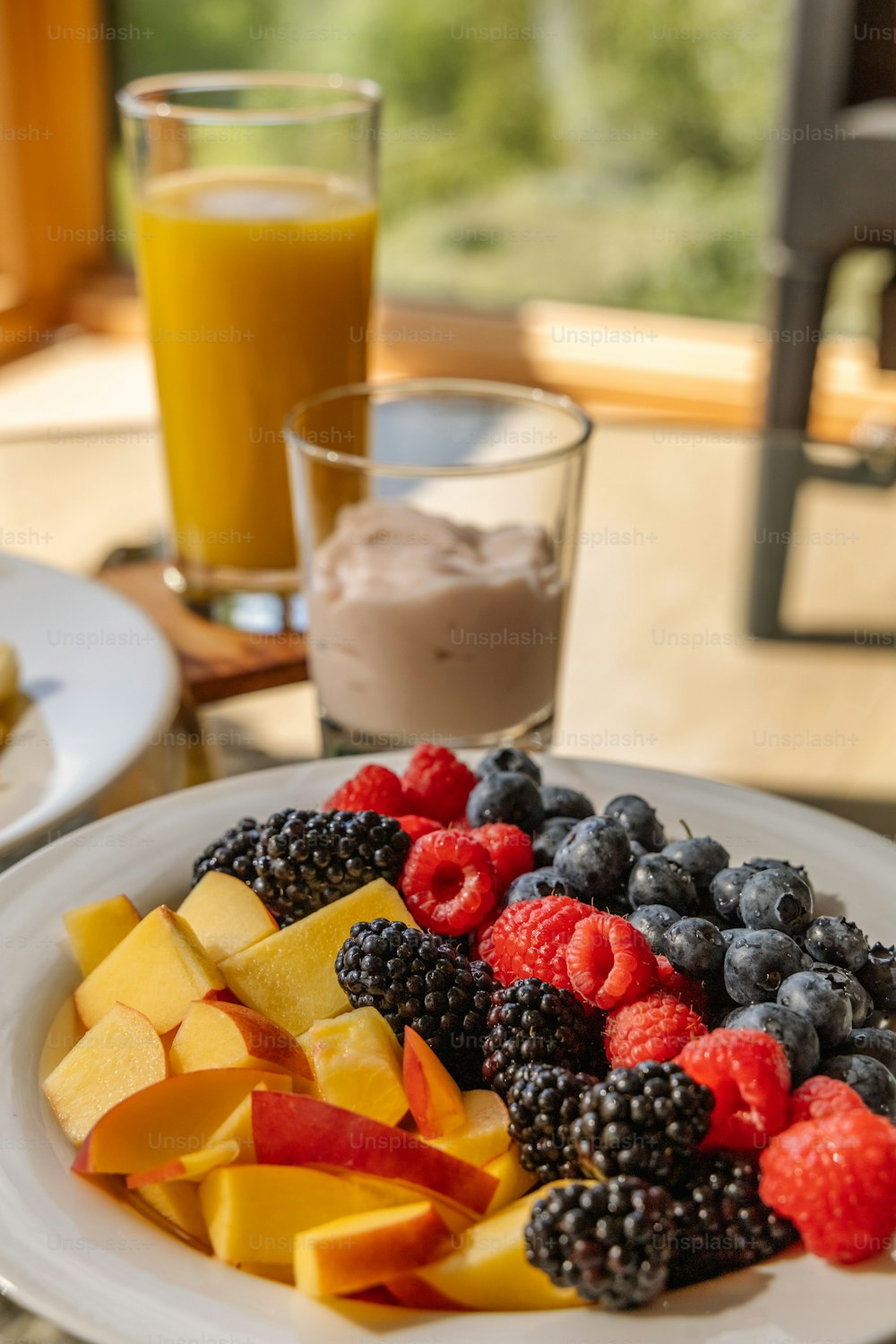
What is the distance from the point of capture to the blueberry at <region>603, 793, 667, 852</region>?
81 centimetres

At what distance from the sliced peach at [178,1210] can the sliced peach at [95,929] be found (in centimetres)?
16

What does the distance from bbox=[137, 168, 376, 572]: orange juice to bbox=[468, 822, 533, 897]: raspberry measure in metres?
0.60

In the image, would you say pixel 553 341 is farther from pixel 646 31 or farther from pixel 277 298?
pixel 277 298

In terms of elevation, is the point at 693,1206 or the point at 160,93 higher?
the point at 160,93

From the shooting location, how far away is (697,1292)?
55 cm

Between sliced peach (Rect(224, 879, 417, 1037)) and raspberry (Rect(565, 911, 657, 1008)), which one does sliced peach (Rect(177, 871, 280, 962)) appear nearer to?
sliced peach (Rect(224, 879, 417, 1037))

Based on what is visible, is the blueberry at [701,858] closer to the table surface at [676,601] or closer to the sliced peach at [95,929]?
the sliced peach at [95,929]

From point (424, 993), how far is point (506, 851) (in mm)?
131

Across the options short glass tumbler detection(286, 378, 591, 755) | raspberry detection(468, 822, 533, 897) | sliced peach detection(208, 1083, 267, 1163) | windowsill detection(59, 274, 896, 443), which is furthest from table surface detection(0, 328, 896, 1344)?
windowsill detection(59, 274, 896, 443)

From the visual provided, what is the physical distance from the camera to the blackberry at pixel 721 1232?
0.57m

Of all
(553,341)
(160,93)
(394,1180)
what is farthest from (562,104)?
(394,1180)

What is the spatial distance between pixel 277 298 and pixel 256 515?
0.67ft

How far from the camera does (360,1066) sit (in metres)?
0.63

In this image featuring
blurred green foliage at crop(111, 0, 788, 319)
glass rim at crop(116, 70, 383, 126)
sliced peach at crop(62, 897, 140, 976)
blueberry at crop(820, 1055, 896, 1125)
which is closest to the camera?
blueberry at crop(820, 1055, 896, 1125)
